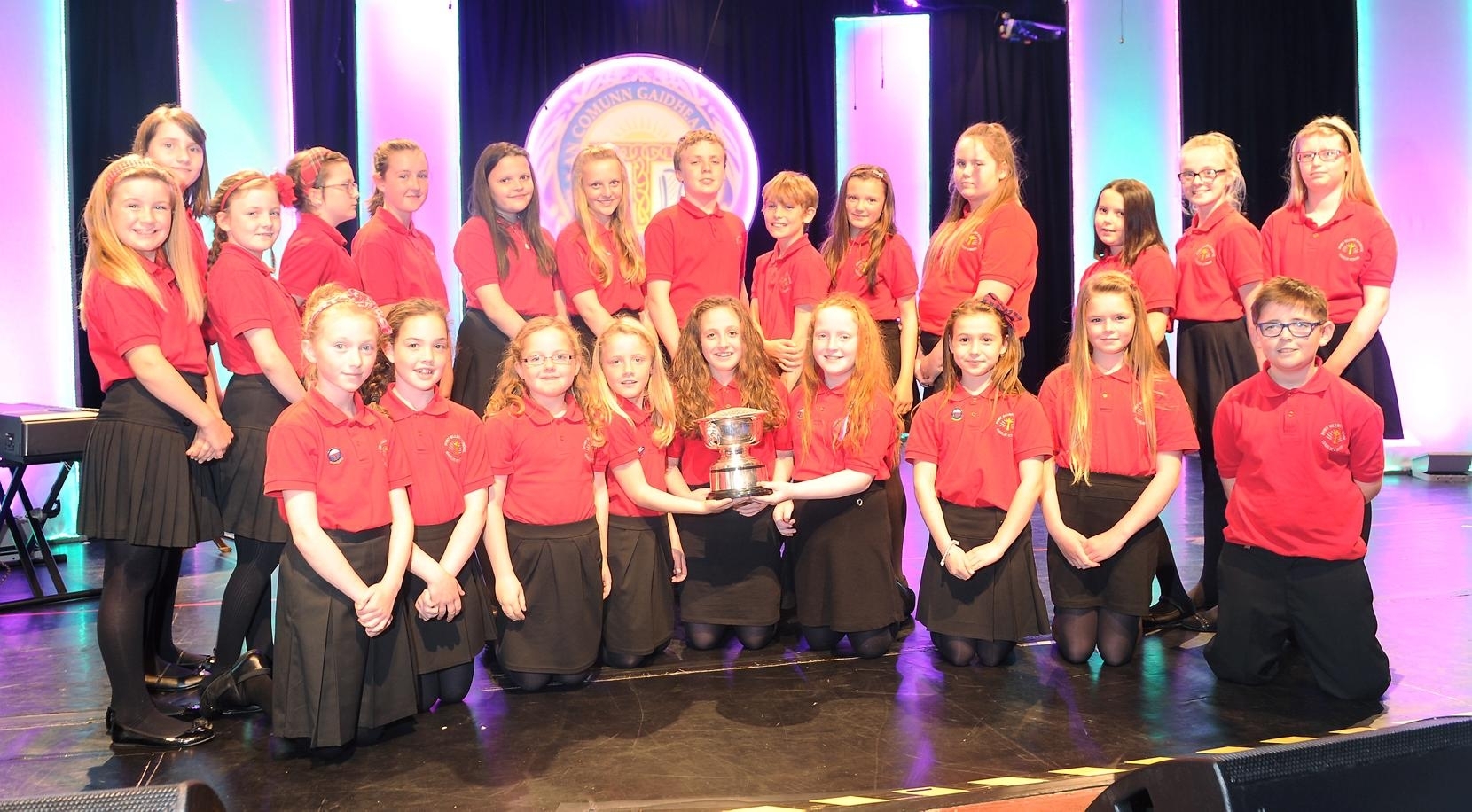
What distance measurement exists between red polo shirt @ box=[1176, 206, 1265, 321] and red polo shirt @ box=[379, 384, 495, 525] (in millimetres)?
2499

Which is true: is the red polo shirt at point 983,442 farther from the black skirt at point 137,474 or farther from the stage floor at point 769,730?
the black skirt at point 137,474

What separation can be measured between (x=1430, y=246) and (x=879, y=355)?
6005 millimetres

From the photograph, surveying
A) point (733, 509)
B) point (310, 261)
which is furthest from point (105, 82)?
point (733, 509)

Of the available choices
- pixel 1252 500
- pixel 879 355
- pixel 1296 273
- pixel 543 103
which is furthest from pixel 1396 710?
pixel 543 103

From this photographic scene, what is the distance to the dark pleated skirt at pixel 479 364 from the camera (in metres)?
4.02

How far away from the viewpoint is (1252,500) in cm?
337

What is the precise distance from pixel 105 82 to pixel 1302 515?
6.21 m

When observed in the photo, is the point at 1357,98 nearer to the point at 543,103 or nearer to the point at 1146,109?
the point at 1146,109

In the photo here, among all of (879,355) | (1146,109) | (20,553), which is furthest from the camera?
(1146,109)

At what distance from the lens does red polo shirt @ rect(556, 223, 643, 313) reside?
4090 mm

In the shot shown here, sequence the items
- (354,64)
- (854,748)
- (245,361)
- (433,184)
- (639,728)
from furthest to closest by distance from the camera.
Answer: (433,184) → (354,64) → (245,361) → (639,728) → (854,748)

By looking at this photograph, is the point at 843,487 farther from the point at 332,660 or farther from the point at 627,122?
the point at 627,122

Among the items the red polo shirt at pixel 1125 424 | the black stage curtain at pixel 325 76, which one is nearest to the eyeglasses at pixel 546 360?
the red polo shirt at pixel 1125 424

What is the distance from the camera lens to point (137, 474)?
118 inches
